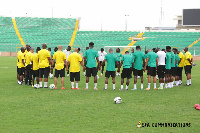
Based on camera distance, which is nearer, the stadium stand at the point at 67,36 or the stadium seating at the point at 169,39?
the stadium seating at the point at 169,39

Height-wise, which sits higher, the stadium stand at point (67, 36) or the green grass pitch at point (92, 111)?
the stadium stand at point (67, 36)

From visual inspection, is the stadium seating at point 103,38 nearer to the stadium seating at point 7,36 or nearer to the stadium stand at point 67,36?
the stadium stand at point 67,36

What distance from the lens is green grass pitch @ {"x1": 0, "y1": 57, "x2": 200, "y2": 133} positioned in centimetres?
827

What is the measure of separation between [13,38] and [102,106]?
187ft

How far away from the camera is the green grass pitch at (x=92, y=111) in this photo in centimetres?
827

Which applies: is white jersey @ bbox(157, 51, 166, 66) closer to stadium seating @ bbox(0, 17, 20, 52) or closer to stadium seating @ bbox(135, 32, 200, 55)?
stadium seating @ bbox(135, 32, 200, 55)

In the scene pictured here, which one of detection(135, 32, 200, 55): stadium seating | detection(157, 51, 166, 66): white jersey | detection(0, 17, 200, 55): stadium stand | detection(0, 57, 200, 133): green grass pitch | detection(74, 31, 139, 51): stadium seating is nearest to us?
detection(0, 57, 200, 133): green grass pitch

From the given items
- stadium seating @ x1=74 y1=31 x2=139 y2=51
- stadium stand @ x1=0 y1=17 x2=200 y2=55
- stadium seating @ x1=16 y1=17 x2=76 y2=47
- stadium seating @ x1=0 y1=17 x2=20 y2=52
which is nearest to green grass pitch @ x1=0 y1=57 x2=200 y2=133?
stadium stand @ x1=0 y1=17 x2=200 y2=55

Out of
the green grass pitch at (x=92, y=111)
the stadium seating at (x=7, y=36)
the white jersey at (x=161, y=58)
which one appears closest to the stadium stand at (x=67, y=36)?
the stadium seating at (x=7, y=36)

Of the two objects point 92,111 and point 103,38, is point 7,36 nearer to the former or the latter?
point 103,38

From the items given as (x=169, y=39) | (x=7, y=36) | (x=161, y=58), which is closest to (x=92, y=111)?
(x=161, y=58)

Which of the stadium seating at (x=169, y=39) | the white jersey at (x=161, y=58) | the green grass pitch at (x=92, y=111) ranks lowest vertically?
the green grass pitch at (x=92, y=111)

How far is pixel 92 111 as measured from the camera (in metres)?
10.4

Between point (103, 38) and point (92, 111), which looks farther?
point (103, 38)
